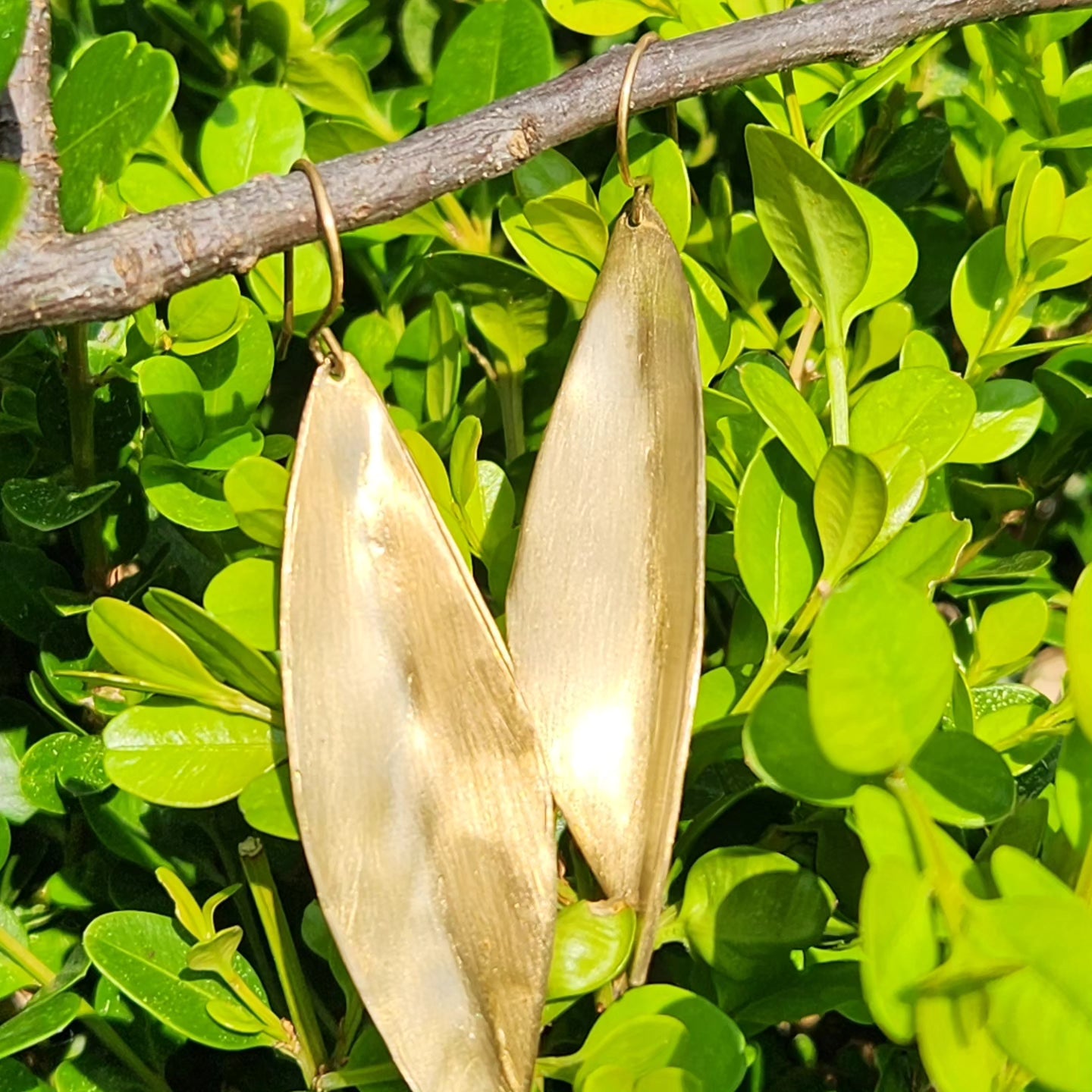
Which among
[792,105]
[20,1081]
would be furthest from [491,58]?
[20,1081]

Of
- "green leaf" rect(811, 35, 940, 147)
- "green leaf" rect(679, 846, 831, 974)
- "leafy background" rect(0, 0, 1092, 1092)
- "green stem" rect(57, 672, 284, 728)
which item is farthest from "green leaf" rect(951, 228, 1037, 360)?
"green stem" rect(57, 672, 284, 728)

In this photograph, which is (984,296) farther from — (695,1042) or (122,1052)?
(122,1052)

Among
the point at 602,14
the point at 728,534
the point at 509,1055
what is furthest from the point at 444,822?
the point at 602,14

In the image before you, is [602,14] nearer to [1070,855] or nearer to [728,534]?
[728,534]

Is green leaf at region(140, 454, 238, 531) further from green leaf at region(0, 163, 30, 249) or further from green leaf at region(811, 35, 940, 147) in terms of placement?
green leaf at region(811, 35, 940, 147)

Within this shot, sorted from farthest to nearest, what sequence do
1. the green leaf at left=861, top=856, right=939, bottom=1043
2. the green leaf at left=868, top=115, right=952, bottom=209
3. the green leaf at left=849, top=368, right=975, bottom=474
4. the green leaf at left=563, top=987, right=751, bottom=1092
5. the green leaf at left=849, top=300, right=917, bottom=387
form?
1. the green leaf at left=868, top=115, right=952, bottom=209
2. the green leaf at left=849, top=300, right=917, bottom=387
3. the green leaf at left=849, top=368, right=975, bottom=474
4. the green leaf at left=563, top=987, right=751, bottom=1092
5. the green leaf at left=861, top=856, right=939, bottom=1043

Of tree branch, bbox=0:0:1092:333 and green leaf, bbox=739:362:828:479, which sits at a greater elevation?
tree branch, bbox=0:0:1092:333
